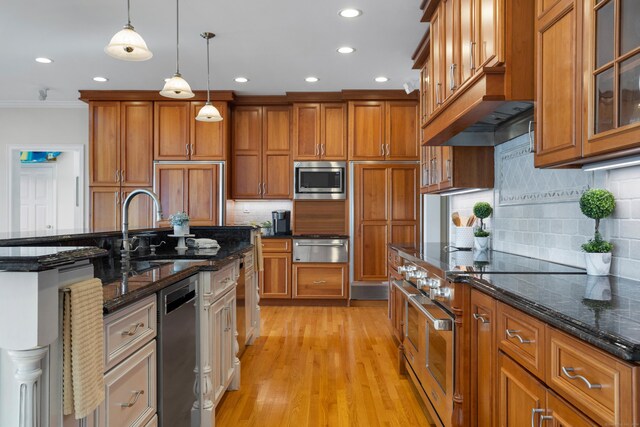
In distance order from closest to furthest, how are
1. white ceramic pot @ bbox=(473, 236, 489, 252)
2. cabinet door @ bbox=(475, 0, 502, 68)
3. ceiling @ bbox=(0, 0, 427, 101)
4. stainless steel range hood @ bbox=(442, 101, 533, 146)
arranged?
1. cabinet door @ bbox=(475, 0, 502, 68)
2. stainless steel range hood @ bbox=(442, 101, 533, 146)
3. white ceramic pot @ bbox=(473, 236, 489, 252)
4. ceiling @ bbox=(0, 0, 427, 101)

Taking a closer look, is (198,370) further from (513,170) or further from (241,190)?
(241,190)

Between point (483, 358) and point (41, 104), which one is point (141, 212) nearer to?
point (41, 104)

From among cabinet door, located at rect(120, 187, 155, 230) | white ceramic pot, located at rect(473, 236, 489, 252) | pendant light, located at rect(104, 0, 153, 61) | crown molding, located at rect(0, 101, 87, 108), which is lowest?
white ceramic pot, located at rect(473, 236, 489, 252)

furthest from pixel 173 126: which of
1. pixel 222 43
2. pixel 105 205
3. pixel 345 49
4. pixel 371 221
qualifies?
pixel 371 221

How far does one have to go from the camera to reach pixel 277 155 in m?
6.00

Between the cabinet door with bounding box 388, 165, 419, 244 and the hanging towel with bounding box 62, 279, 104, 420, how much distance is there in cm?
477

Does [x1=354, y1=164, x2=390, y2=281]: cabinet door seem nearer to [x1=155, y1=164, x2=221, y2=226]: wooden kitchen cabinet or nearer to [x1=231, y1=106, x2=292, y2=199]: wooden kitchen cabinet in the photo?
[x1=231, y1=106, x2=292, y2=199]: wooden kitchen cabinet

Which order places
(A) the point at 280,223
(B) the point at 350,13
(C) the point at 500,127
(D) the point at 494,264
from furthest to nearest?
(A) the point at 280,223 → (B) the point at 350,13 → (C) the point at 500,127 → (D) the point at 494,264

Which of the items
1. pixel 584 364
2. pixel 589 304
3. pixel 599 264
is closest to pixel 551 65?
pixel 599 264

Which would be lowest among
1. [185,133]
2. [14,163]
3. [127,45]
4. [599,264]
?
[599,264]

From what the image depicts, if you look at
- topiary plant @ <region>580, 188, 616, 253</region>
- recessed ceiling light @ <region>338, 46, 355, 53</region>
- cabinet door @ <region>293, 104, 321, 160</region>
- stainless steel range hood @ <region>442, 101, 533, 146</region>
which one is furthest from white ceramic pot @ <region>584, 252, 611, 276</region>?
cabinet door @ <region>293, 104, 321, 160</region>

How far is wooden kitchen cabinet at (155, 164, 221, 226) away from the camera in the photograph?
571 centimetres

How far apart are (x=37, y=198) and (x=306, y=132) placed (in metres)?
5.34

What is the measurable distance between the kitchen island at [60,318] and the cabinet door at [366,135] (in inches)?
133
